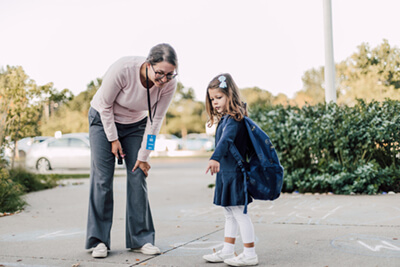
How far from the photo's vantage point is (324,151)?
7.36 meters

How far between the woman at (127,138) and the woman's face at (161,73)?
0.09 m

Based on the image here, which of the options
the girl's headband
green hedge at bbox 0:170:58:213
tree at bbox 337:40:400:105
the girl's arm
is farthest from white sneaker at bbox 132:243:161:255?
tree at bbox 337:40:400:105

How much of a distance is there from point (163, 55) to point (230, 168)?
986 mm

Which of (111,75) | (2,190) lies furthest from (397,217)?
(2,190)

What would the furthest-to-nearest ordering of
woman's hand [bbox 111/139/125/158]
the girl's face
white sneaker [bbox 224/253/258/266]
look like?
woman's hand [bbox 111/139/125/158] < the girl's face < white sneaker [bbox 224/253/258/266]

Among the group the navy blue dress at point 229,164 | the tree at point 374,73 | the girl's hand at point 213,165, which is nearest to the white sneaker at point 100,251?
the navy blue dress at point 229,164

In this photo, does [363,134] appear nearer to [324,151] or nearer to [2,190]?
[324,151]

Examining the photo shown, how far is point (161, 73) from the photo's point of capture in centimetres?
355

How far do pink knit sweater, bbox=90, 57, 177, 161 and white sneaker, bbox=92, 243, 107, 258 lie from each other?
780mm

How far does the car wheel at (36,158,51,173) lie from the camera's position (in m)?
15.4

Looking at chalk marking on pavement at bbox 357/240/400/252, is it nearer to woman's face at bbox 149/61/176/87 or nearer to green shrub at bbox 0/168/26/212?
woman's face at bbox 149/61/176/87

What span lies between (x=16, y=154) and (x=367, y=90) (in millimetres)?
11759

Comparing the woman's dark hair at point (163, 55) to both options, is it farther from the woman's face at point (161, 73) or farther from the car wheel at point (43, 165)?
the car wheel at point (43, 165)

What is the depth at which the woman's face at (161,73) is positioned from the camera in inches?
139
